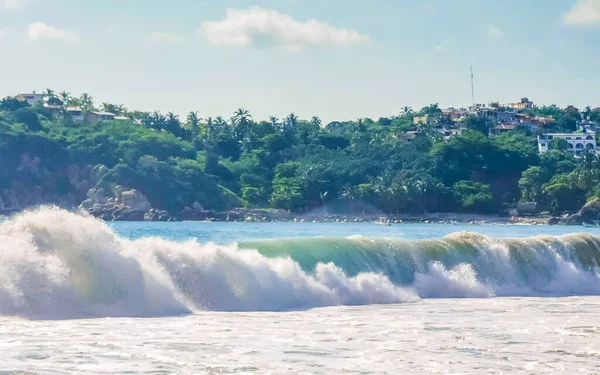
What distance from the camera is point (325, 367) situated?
1653 cm

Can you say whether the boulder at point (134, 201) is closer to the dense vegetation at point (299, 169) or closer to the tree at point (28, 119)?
the dense vegetation at point (299, 169)

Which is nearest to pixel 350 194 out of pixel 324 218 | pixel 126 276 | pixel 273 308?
pixel 324 218

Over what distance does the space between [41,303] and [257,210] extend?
Answer: 13825 cm

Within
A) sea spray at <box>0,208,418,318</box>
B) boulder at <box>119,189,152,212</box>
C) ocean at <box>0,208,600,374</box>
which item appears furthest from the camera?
boulder at <box>119,189,152,212</box>

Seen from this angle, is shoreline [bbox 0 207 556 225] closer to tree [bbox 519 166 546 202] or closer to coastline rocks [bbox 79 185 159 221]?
coastline rocks [bbox 79 185 159 221]

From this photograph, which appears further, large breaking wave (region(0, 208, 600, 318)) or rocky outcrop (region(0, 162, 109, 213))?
rocky outcrop (region(0, 162, 109, 213))

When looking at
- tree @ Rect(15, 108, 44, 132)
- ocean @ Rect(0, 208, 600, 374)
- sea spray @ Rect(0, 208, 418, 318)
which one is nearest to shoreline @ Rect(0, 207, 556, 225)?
tree @ Rect(15, 108, 44, 132)

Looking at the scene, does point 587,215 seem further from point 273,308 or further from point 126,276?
point 126,276

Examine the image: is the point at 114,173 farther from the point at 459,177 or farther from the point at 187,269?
the point at 187,269

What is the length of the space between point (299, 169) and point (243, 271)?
150 meters

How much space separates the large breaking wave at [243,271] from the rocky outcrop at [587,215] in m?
116

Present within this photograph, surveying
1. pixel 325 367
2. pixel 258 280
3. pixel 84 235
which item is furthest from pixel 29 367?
pixel 258 280

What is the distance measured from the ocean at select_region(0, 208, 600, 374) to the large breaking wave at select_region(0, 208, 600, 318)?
4 cm

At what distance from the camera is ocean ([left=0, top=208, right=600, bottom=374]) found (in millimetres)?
17047
